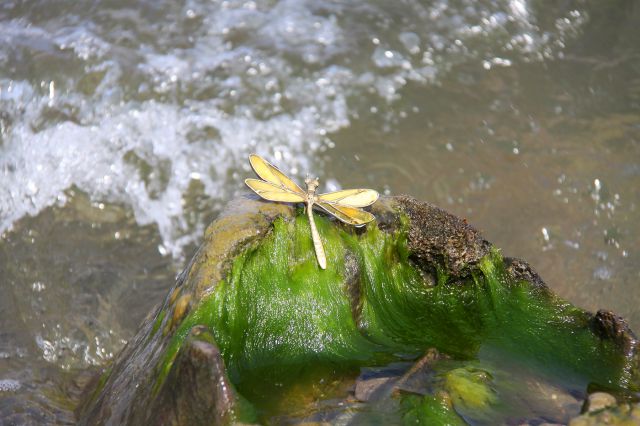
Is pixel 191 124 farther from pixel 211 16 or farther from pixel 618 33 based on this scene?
pixel 618 33

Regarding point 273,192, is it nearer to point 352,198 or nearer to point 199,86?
point 352,198

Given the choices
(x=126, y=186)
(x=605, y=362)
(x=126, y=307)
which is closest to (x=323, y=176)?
(x=126, y=186)

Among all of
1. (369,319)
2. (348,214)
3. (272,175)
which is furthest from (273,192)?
(369,319)

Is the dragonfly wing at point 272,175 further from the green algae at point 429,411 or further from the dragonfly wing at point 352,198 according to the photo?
the green algae at point 429,411

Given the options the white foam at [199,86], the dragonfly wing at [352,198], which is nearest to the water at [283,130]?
the white foam at [199,86]

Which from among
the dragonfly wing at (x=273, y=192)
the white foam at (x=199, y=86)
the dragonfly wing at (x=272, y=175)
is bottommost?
the white foam at (x=199, y=86)

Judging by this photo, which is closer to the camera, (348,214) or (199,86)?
(348,214)

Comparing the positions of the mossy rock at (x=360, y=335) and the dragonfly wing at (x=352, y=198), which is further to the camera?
the dragonfly wing at (x=352, y=198)
